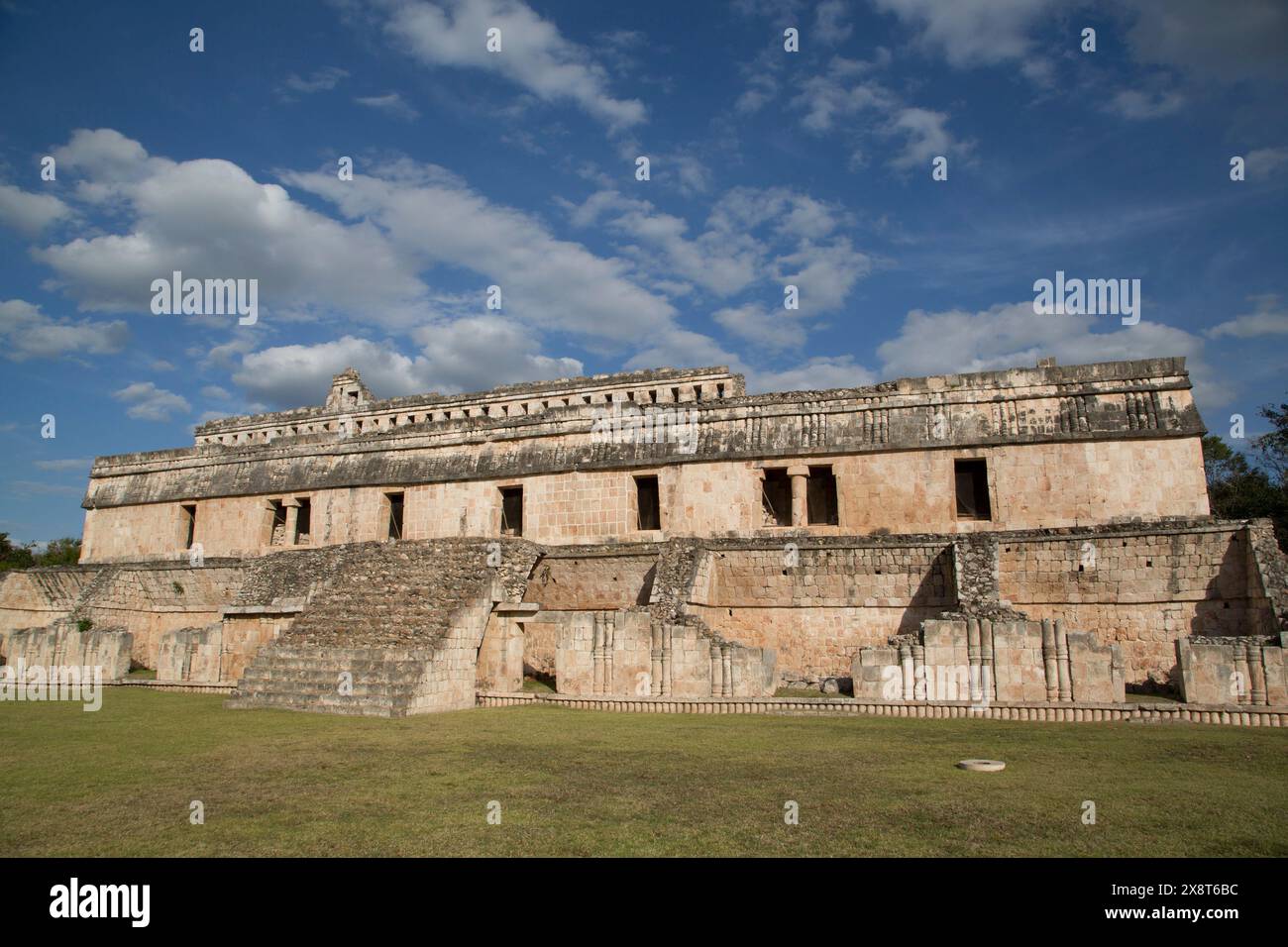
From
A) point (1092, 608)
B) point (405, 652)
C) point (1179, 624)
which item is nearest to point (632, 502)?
point (405, 652)

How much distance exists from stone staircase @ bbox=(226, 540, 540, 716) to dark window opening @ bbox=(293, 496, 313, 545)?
294 inches

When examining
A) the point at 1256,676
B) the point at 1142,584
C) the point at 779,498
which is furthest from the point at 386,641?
the point at 1142,584

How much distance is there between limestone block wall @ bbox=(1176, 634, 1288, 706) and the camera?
11.4 metres

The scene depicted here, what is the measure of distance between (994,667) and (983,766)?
5.08 meters

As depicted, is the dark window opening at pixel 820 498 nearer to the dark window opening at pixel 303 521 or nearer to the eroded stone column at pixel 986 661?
the eroded stone column at pixel 986 661

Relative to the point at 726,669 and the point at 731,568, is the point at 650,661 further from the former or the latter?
the point at 731,568

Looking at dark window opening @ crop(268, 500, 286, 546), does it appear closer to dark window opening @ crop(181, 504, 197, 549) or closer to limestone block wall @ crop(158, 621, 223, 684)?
dark window opening @ crop(181, 504, 197, 549)

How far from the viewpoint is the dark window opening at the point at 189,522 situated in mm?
25938

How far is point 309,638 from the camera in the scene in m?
14.5

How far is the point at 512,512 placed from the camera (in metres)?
23.8

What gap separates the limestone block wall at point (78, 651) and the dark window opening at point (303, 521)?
5429mm

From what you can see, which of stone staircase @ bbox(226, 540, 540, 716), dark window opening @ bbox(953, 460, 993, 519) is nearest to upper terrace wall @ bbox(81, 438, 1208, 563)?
dark window opening @ bbox(953, 460, 993, 519)
